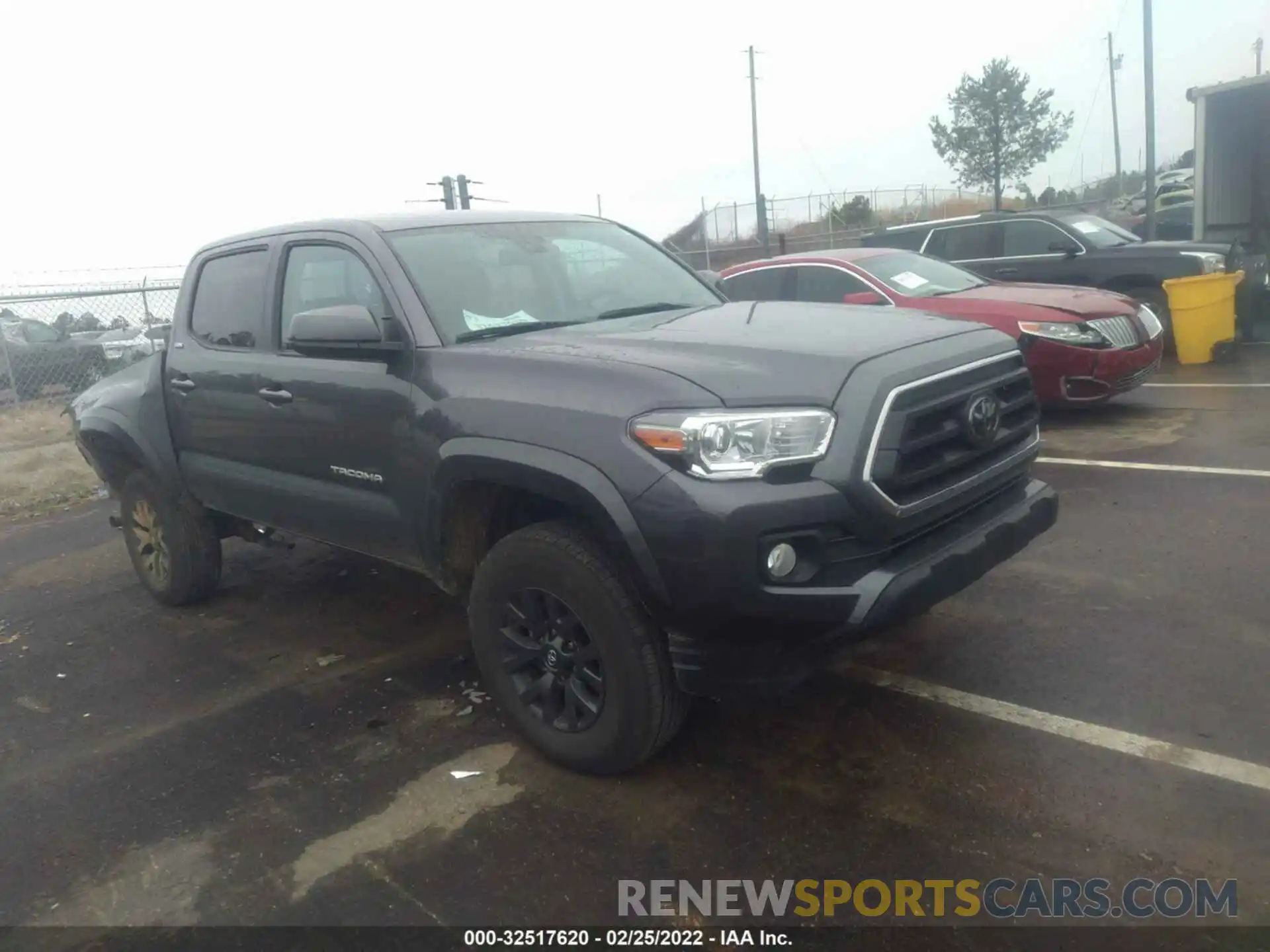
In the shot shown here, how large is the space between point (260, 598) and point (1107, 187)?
55101mm

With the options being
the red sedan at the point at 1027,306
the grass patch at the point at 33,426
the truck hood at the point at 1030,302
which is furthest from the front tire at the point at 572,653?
the grass patch at the point at 33,426

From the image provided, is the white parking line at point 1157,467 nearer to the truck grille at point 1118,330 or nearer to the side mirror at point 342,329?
the truck grille at point 1118,330

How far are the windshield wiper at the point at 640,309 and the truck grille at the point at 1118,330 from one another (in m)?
4.79

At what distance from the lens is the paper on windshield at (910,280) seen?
8.62 metres

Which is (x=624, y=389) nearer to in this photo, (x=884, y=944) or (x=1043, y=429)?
(x=884, y=944)

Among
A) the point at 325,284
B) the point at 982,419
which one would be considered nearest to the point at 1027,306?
the point at 982,419

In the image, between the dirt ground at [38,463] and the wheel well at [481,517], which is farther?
the dirt ground at [38,463]

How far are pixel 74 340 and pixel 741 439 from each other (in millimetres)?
13307

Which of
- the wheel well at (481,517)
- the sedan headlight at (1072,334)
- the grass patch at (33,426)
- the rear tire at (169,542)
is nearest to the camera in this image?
the wheel well at (481,517)

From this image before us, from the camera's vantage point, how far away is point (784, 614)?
2.84 m

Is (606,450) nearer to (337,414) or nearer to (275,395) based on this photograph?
(337,414)

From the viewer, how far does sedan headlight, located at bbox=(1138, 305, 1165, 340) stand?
8.12 metres

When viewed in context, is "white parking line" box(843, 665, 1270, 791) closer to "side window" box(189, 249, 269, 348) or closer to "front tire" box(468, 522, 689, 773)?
"front tire" box(468, 522, 689, 773)

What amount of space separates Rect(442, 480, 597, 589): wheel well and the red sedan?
4.17m
